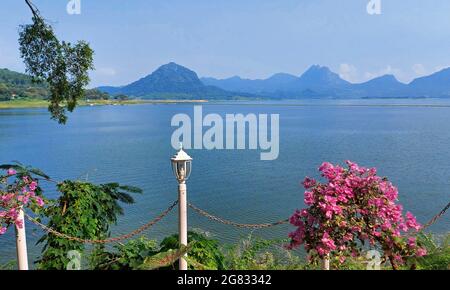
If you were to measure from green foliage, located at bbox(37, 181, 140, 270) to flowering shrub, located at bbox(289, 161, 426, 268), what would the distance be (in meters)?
2.65

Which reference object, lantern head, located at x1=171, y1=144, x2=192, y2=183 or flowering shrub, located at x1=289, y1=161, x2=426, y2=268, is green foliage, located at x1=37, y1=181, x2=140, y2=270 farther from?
flowering shrub, located at x1=289, y1=161, x2=426, y2=268

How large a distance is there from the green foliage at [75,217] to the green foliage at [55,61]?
1.91m

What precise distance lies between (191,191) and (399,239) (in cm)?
1390

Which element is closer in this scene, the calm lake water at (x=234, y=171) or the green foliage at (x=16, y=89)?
the calm lake water at (x=234, y=171)

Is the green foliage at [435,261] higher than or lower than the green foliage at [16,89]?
lower

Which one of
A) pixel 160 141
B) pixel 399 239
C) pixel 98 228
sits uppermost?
pixel 399 239

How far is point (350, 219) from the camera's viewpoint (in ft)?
11.7

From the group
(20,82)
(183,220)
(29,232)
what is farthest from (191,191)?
(20,82)

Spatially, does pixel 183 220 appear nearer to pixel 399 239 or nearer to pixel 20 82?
pixel 399 239

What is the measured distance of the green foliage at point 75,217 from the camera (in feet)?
15.8

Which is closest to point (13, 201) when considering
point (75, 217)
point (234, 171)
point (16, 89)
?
point (75, 217)

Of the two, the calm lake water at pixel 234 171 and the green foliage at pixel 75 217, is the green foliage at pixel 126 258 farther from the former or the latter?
the calm lake water at pixel 234 171

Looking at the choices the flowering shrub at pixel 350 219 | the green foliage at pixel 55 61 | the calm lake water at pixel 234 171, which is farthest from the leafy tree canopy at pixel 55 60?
the flowering shrub at pixel 350 219
